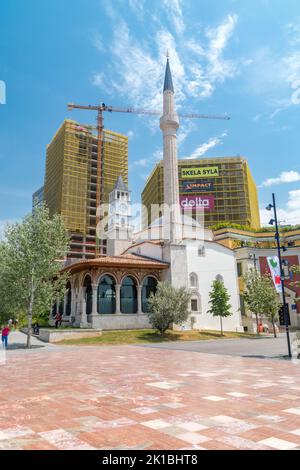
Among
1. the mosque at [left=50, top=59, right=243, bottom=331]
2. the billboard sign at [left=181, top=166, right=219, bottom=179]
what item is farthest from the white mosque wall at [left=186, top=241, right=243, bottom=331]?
the billboard sign at [left=181, top=166, right=219, bottom=179]

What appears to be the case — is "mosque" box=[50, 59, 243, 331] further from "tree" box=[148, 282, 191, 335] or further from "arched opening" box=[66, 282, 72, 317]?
"tree" box=[148, 282, 191, 335]

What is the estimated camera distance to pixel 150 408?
714 centimetres

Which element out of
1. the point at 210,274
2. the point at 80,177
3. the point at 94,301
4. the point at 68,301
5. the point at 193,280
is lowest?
the point at 94,301

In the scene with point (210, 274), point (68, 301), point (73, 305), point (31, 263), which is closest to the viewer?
point (31, 263)

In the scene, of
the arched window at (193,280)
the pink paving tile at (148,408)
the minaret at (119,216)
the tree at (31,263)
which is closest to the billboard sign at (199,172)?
the minaret at (119,216)

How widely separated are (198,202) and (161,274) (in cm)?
4620

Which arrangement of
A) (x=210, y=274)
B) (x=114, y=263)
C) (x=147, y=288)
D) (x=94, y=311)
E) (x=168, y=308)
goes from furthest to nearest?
1. (x=210, y=274)
2. (x=147, y=288)
3. (x=114, y=263)
4. (x=94, y=311)
5. (x=168, y=308)

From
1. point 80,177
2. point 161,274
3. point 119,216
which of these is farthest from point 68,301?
point 80,177

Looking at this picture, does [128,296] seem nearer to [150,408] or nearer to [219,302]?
[219,302]

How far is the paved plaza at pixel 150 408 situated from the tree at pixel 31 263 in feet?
32.9

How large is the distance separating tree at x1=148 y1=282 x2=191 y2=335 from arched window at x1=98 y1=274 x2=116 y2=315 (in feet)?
17.4

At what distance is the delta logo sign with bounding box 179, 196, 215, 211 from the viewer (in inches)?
3108

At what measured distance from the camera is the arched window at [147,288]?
34.9 m

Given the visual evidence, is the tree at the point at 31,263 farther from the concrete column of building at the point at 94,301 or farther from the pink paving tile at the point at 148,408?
the pink paving tile at the point at 148,408
